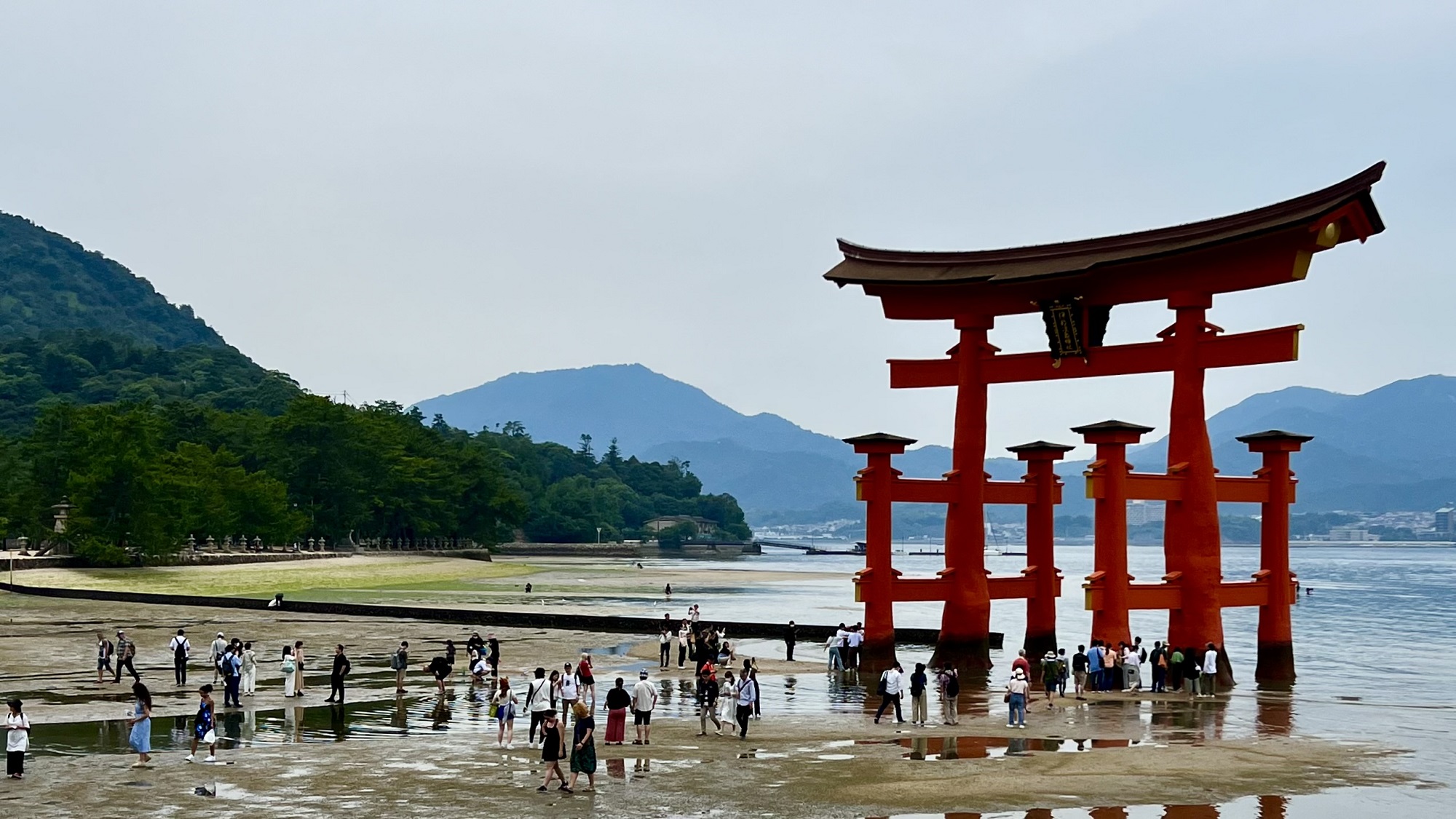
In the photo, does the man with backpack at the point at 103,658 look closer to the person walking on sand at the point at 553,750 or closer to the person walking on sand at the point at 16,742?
the person walking on sand at the point at 16,742

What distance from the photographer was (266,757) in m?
25.8

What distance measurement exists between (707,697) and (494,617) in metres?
32.6

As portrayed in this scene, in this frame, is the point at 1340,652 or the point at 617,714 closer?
the point at 617,714

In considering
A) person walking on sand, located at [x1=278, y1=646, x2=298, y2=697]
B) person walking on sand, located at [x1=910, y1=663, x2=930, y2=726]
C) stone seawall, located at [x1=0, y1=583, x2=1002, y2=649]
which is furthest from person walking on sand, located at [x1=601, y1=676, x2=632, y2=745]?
stone seawall, located at [x1=0, y1=583, x2=1002, y2=649]

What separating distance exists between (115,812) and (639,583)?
3804 inches

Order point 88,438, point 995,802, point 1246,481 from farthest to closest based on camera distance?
1. point 88,438
2. point 1246,481
3. point 995,802

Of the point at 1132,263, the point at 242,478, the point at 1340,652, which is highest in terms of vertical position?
the point at 1132,263

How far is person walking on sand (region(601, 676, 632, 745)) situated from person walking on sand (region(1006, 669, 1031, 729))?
8.51 metres

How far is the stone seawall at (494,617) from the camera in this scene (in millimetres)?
57094

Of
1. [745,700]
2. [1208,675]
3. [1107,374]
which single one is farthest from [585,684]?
[1107,374]

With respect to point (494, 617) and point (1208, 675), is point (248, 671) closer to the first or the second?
point (1208, 675)

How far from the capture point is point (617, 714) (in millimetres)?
27562

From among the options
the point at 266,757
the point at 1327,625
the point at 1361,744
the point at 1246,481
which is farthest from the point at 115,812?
the point at 1327,625

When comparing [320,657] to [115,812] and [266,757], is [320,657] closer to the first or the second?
[266,757]
